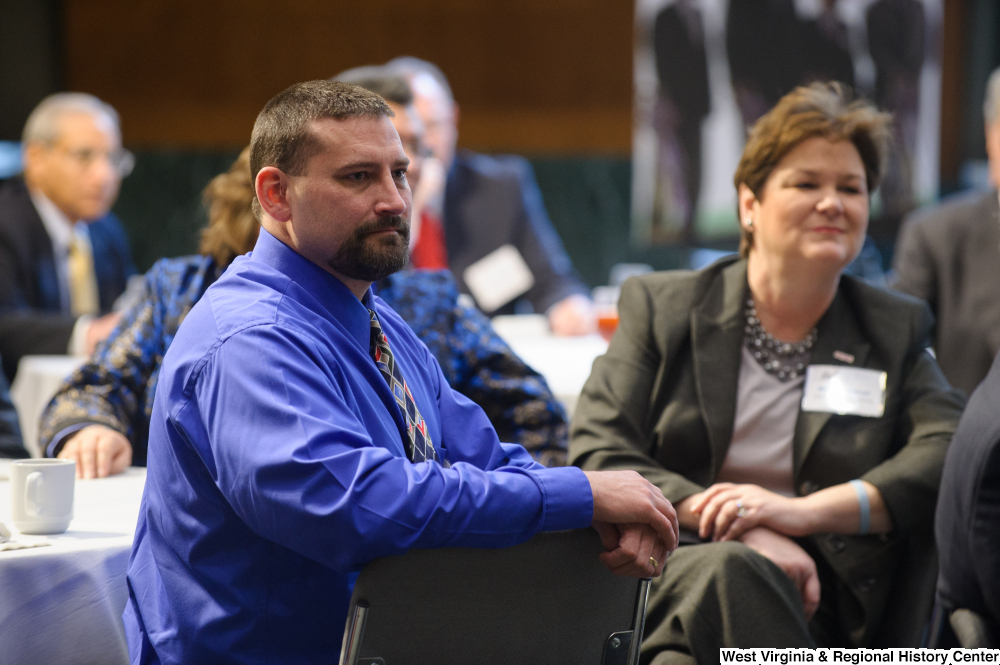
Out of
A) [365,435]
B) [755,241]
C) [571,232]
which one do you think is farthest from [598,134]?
[365,435]

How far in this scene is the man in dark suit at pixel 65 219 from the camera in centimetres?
427

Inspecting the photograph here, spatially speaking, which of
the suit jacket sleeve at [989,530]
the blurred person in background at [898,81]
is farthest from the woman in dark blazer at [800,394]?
the blurred person in background at [898,81]

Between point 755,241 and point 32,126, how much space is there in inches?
143


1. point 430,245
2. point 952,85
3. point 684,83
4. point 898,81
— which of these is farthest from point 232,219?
point 952,85

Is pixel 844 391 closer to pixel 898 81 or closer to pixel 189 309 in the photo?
pixel 189 309

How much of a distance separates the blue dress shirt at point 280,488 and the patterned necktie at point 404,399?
0.10ft

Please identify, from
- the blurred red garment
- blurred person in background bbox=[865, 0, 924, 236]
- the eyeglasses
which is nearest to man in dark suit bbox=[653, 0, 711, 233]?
blurred person in background bbox=[865, 0, 924, 236]

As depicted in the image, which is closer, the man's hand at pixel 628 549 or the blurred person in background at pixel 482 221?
the man's hand at pixel 628 549

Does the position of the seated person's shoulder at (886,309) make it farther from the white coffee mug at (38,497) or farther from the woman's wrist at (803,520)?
the white coffee mug at (38,497)

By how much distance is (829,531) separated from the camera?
1947 mm

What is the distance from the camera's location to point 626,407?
207 centimetres

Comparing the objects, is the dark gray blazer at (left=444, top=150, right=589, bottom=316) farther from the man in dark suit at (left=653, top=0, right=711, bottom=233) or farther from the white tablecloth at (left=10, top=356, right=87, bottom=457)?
the white tablecloth at (left=10, top=356, right=87, bottom=457)

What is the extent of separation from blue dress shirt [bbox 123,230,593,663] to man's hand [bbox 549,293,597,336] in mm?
2308

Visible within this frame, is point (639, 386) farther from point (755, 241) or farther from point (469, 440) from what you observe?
point (469, 440)
